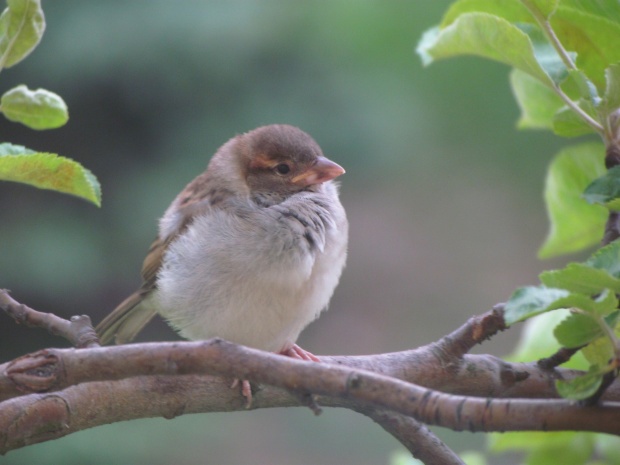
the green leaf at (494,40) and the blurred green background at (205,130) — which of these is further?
the blurred green background at (205,130)

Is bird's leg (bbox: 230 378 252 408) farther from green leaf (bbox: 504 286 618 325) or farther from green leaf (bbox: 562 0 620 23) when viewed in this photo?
green leaf (bbox: 562 0 620 23)

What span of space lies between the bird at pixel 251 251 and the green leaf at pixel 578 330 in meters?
0.85

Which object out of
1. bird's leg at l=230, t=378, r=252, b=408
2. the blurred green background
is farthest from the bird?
the blurred green background

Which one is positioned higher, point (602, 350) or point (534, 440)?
point (602, 350)

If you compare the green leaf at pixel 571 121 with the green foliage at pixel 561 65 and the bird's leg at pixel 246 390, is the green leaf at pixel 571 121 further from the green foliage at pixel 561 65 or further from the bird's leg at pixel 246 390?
the bird's leg at pixel 246 390

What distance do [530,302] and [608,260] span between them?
15 centimetres

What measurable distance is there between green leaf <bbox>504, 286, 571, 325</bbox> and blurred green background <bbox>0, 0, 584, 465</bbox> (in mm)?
4349

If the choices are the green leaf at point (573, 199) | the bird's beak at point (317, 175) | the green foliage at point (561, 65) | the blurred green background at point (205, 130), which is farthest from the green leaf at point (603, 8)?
the blurred green background at point (205, 130)

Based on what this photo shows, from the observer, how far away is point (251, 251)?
1899 mm

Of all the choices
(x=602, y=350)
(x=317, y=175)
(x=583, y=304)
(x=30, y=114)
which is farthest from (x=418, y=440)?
(x=317, y=175)

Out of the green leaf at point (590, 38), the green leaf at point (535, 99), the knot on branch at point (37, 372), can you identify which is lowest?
the knot on branch at point (37, 372)

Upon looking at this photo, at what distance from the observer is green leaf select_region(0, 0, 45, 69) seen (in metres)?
1.20

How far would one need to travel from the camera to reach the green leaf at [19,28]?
47.3 inches

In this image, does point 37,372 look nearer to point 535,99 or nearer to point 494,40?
point 494,40
